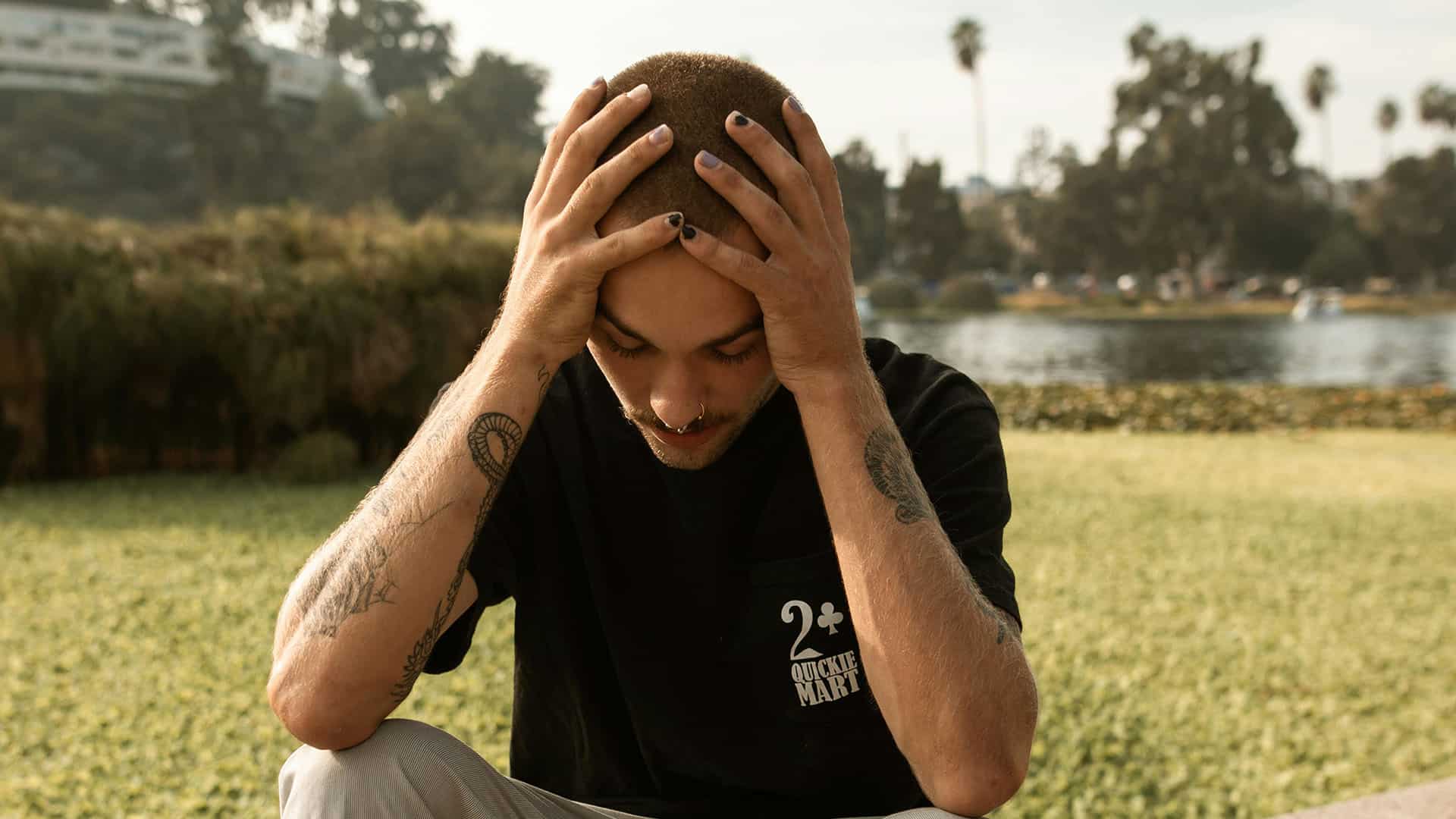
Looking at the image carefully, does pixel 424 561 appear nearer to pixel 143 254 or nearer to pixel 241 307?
pixel 241 307

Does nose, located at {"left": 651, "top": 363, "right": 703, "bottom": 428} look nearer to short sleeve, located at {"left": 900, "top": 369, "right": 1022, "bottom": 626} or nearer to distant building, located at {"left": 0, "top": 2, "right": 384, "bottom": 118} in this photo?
short sleeve, located at {"left": 900, "top": 369, "right": 1022, "bottom": 626}

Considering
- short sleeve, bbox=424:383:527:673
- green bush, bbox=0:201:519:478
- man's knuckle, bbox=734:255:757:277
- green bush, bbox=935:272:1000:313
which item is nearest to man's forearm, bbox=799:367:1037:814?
man's knuckle, bbox=734:255:757:277

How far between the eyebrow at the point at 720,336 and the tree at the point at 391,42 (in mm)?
78157

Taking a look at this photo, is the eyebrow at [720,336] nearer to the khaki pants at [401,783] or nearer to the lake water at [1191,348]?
the khaki pants at [401,783]

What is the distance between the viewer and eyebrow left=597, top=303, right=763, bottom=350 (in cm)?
167

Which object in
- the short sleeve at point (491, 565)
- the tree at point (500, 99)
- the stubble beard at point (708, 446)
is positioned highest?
the tree at point (500, 99)

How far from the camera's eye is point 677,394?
168 cm

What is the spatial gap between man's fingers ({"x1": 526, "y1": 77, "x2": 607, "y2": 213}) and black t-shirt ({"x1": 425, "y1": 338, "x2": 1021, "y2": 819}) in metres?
0.39

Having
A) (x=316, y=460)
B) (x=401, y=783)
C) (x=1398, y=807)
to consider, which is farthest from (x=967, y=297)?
(x=401, y=783)

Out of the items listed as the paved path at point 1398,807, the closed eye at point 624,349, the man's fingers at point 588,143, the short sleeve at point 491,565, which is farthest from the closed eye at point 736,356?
the paved path at point 1398,807

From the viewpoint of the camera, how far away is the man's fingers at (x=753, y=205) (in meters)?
1.60

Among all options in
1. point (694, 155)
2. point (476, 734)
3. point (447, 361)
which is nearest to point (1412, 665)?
point (476, 734)

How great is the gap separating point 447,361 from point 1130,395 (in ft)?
37.6

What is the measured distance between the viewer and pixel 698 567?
6.05 ft
